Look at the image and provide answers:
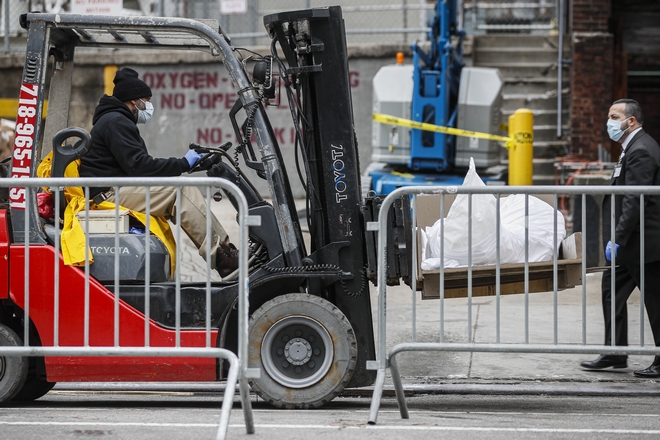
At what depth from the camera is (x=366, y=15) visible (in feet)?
52.4

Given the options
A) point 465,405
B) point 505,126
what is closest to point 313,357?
point 465,405

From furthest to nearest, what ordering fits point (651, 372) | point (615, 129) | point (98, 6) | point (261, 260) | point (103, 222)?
point (98, 6) < point (615, 129) < point (651, 372) < point (261, 260) < point (103, 222)

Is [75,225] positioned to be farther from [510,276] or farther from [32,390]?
[510,276]

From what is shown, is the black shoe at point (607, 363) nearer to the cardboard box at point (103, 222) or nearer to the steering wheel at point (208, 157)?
the steering wheel at point (208, 157)

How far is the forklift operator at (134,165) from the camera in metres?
5.84

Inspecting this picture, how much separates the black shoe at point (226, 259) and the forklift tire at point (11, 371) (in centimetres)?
134

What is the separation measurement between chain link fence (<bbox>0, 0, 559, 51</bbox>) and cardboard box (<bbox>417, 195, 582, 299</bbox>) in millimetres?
9921

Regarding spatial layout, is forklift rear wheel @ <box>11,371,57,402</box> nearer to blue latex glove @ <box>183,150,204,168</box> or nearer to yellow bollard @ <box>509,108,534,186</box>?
blue latex glove @ <box>183,150,204,168</box>

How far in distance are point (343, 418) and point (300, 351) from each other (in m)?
0.55

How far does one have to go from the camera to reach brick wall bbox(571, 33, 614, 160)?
14.2m

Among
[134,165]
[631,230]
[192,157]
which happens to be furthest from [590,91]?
[134,165]

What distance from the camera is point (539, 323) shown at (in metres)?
8.64

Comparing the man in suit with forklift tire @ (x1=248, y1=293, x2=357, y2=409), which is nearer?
forklift tire @ (x1=248, y1=293, x2=357, y2=409)

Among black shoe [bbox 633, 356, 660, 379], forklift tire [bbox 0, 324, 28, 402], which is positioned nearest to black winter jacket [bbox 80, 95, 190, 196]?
forklift tire [bbox 0, 324, 28, 402]
